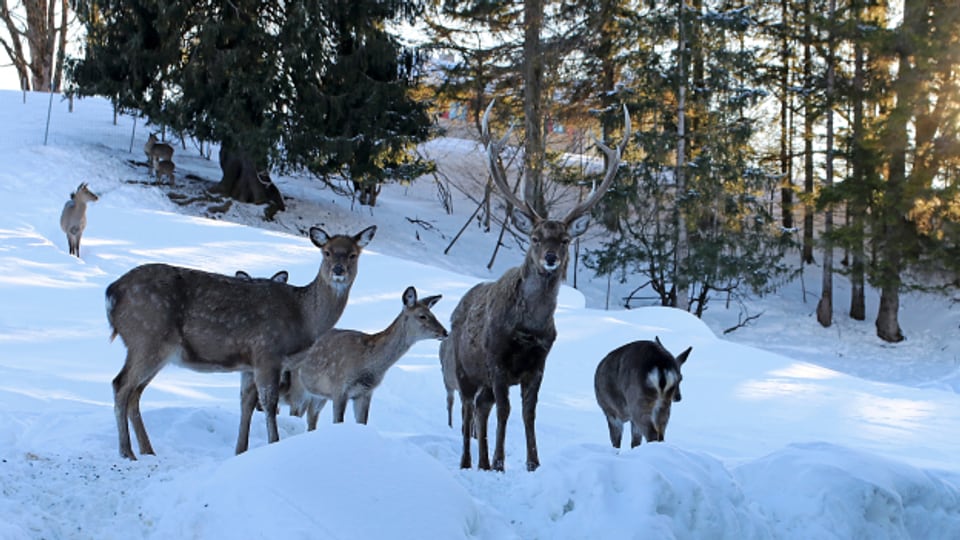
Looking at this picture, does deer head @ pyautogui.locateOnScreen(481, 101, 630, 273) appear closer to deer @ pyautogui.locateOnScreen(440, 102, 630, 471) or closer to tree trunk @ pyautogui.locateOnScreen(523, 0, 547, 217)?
deer @ pyautogui.locateOnScreen(440, 102, 630, 471)

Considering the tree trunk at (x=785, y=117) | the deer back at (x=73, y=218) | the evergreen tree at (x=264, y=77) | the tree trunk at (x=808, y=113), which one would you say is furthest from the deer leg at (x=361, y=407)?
the tree trunk at (x=785, y=117)

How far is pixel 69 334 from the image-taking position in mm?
11039

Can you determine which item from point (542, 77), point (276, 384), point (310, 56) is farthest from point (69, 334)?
point (542, 77)

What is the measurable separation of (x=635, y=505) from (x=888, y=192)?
22.8 meters

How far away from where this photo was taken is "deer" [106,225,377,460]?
6547mm

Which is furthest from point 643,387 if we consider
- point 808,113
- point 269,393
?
point 808,113

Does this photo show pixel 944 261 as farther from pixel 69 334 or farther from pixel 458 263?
pixel 69 334

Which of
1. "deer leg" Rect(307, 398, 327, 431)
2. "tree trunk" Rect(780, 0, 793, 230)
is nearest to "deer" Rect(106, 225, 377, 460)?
"deer leg" Rect(307, 398, 327, 431)

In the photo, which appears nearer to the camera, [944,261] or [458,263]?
[944,261]

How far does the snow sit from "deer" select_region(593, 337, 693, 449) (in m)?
0.77

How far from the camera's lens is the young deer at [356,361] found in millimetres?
7848

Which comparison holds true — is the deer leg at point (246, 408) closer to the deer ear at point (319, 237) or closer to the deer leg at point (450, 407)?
the deer ear at point (319, 237)

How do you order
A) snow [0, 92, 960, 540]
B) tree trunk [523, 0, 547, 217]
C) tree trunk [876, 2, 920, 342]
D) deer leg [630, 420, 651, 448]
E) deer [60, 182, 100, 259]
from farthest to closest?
tree trunk [523, 0, 547, 217], tree trunk [876, 2, 920, 342], deer [60, 182, 100, 259], deer leg [630, 420, 651, 448], snow [0, 92, 960, 540]

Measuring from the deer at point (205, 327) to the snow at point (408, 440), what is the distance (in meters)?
0.44
